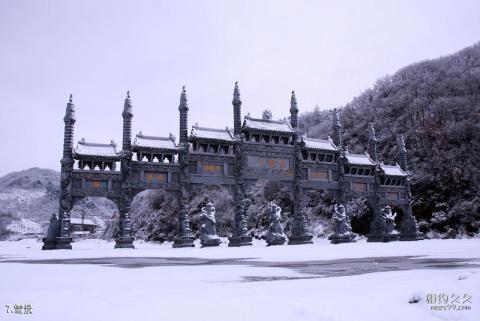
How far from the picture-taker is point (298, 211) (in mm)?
31562

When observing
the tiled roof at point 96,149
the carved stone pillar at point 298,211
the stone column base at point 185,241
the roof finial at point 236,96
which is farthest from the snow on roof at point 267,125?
the tiled roof at point 96,149

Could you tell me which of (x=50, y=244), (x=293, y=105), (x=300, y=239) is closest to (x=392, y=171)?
(x=293, y=105)

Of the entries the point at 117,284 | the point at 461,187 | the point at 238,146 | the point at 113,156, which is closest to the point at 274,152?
the point at 238,146

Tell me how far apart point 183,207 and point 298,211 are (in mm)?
9414

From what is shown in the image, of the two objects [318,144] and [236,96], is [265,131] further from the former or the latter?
[318,144]

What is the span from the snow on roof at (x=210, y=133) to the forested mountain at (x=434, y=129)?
2323 cm

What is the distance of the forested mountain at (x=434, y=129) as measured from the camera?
39875 mm

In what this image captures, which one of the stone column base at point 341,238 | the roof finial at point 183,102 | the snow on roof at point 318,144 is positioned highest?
the roof finial at point 183,102

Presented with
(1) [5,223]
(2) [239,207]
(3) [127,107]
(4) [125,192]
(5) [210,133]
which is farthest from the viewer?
(1) [5,223]

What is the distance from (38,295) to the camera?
5.11 metres

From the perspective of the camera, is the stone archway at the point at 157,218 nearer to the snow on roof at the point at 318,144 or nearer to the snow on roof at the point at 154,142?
the snow on roof at the point at 154,142

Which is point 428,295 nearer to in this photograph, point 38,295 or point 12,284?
point 38,295

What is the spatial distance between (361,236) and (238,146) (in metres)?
19.9

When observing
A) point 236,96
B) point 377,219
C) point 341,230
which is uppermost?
point 236,96
